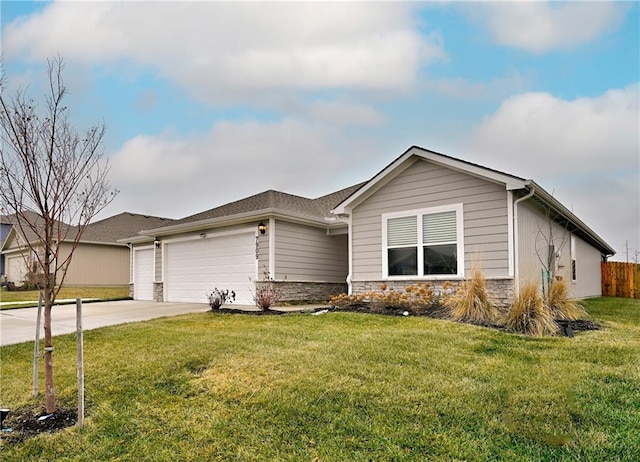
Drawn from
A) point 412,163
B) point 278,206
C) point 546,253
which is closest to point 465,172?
point 412,163

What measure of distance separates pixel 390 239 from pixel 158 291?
9.81 m

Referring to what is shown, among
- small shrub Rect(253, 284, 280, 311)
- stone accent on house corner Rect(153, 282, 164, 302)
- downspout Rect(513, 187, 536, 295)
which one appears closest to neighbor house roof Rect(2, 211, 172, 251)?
stone accent on house corner Rect(153, 282, 164, 302)

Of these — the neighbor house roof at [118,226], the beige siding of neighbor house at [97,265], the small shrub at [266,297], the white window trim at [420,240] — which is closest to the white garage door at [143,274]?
the small shrub at [266,297]

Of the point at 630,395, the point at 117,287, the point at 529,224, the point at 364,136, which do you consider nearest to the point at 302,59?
the point at 364,136

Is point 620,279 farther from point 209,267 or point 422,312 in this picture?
point 209,267

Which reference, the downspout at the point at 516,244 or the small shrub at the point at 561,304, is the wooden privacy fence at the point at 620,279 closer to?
the small shrub at the point at 561,304

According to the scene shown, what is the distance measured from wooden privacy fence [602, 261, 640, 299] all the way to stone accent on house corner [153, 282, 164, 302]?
19.2m

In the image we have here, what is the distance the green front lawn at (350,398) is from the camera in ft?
11.2

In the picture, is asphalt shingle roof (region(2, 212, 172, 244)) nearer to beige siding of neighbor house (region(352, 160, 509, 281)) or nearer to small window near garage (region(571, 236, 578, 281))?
beige siding of neighbor house (region(352, 160, 509, 281))

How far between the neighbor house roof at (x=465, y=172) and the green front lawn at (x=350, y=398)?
352 cm

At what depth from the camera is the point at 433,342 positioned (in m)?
6.18

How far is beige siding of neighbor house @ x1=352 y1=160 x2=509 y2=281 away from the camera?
31.6 ft

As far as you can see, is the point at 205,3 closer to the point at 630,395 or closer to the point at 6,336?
the point at 6,336

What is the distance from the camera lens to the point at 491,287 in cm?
960
